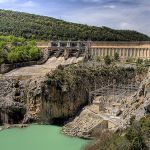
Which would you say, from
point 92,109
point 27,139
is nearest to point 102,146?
point 27,139

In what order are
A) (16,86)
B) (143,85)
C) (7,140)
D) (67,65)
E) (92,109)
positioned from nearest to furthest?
(143,85)
(7,140)
(92,109)
(16,86)
(67,65)

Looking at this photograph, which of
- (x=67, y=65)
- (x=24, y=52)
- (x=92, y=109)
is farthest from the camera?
(x=24, y=52)

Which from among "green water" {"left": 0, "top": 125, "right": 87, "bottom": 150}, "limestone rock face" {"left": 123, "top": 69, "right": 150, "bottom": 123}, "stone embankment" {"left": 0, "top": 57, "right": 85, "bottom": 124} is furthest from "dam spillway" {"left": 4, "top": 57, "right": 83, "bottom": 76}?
"limestone rock face" {"left": 123, "top": 69, "right": 150, "bottom": 123}

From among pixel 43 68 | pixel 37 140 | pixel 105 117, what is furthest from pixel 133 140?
pixel 43 68

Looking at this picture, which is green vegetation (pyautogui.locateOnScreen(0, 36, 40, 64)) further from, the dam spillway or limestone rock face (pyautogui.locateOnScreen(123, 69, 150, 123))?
limestone rock face (pyautogui.locateOnScreen(123, 69, 150, 123))

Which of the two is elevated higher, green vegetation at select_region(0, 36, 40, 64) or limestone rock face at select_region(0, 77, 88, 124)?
green vegetation at select_region(0, 36, 40, 64)

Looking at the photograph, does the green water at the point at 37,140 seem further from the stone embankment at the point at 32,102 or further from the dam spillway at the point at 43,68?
the dam spillway at the point at 43,68

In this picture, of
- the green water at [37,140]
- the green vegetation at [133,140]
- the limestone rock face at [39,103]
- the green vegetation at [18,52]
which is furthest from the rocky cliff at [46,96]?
the green vegetation at [133,140]

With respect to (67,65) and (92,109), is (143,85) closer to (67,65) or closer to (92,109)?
(92,109)
